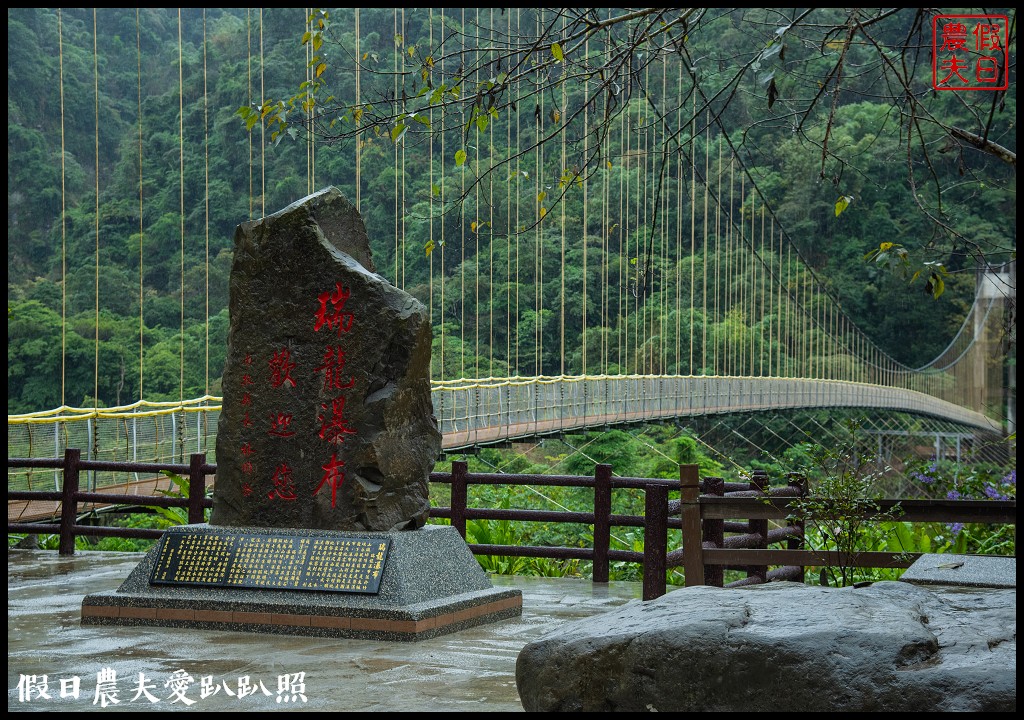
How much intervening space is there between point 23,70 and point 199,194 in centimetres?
369

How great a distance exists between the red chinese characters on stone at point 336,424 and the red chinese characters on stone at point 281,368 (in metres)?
0.23

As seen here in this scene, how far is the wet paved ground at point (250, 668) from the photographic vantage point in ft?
11.0

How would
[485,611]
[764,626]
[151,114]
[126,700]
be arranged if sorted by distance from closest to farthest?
[764,626]
[126,700]
[485,611]
[151,114]

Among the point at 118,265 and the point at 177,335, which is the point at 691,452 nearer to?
the point at 177,335

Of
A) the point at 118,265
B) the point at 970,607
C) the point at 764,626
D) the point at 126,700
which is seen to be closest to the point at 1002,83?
the point at 970,607

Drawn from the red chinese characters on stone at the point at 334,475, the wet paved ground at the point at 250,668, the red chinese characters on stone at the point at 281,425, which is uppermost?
the red chinese characters on stone at the point at 281,425

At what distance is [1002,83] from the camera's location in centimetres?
→ 271

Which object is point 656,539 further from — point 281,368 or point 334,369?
point 281,368

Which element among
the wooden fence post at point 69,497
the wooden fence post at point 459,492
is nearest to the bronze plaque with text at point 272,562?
the wooden fence post at point 459,492

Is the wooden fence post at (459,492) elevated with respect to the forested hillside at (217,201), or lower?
lower

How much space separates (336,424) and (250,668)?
1.32 metres

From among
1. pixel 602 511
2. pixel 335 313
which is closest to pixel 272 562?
pixel 335 313

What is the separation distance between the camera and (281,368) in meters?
4.99

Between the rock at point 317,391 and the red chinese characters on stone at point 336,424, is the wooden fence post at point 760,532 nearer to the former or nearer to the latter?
the rock at point 317,391
